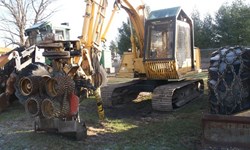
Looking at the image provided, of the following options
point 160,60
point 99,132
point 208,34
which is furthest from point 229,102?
point 208,34

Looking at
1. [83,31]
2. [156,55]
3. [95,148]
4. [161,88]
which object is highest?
[83,31]

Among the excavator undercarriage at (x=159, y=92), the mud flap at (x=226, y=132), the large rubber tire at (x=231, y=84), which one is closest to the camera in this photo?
the mud flap at (x=226, y=132)

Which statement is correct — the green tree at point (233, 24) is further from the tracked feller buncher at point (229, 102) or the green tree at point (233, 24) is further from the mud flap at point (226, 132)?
the mud flap at point (226, 132)

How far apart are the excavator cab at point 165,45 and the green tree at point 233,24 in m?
15.3

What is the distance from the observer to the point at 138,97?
30.7 feet

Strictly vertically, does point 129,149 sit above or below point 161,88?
below

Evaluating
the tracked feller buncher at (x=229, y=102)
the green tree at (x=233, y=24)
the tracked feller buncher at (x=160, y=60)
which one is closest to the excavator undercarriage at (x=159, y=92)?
the tracked feller buncher at (x=160, y=60)

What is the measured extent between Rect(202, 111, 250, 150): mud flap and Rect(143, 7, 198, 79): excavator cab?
4191 mm

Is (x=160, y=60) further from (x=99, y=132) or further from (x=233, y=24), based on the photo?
(x=233, y=24)

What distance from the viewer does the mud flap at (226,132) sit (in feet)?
11.4

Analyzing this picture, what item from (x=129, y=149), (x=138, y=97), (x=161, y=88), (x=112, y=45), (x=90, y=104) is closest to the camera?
(x=129, y=149)

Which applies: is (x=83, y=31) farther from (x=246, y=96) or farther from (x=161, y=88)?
(x=246, y=96)

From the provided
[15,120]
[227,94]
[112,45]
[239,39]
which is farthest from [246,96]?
[112,45]

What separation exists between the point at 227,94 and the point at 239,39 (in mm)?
20102
